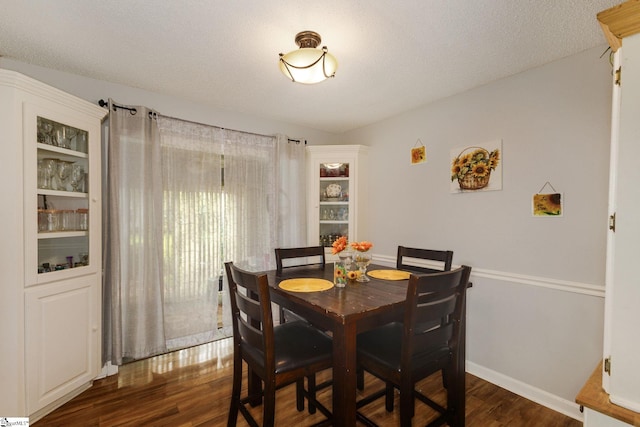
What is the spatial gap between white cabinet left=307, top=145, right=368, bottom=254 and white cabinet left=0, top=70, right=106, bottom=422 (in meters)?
1.99

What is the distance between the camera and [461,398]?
1.69 m

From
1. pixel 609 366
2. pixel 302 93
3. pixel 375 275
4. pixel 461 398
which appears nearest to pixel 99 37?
pixel 302 93

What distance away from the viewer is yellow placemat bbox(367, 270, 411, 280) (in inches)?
81.2

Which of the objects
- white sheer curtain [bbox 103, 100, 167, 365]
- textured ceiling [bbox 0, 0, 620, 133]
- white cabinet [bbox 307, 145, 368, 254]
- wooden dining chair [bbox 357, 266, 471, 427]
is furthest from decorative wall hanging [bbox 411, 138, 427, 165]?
white sheer curtain [bbox 103, 100, 167, 365]

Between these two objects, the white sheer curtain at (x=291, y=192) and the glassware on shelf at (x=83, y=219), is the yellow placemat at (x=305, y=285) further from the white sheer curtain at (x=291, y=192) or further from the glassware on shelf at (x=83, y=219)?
the glassware on shelf at (x=83, y=219)

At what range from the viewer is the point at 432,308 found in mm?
1453

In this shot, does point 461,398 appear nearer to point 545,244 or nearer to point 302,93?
point 545,244

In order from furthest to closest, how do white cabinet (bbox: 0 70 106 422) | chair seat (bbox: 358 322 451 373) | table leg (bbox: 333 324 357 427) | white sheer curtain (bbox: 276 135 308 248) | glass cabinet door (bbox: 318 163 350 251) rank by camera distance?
glass cabinet door (bbox: 318 163 350 251)
white sheer curtain (bbox: 276 135 308 248)
white cabinet (bbox: 0 70 106 422)
chair seat (bbox: 358 322 451 373)
table leg (bbox: 333 324 357 427)

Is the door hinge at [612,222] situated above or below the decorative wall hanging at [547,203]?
below

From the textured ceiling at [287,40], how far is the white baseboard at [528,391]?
227 cm

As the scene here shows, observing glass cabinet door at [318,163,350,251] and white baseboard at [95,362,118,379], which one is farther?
glass cabinet door at [318,163,350,251]

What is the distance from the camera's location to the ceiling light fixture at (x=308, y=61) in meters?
1.56

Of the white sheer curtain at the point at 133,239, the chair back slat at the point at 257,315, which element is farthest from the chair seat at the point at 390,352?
the white sheer curtain at the point at 133,239

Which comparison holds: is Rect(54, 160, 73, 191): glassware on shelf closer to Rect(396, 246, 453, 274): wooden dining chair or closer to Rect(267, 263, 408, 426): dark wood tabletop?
Rect(267, 263, 408, 426): dark wood tabletop
